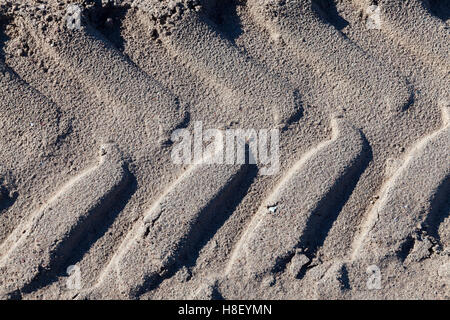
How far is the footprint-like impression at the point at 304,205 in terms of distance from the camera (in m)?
1.17

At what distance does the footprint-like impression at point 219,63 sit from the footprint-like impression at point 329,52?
0.35 ft

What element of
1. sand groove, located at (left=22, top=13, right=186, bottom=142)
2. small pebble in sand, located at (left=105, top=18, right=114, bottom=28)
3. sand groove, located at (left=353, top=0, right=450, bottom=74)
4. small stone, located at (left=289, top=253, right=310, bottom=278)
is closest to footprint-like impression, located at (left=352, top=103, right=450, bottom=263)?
small stone, located at (left=289, top=253, right=310, bottom=278)

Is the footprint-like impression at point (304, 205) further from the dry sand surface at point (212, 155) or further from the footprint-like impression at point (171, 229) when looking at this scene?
the footprint-like impression at point (171, 229)

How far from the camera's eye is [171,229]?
3.86ft

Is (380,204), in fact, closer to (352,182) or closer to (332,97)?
(352,182)

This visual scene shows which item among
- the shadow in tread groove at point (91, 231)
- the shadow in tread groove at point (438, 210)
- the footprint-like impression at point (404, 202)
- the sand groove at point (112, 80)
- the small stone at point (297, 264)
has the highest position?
the sand groove at point (112, 80)

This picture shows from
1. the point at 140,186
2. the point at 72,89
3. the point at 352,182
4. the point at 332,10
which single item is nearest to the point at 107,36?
the point at 72,89

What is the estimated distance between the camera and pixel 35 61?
50.1 inches

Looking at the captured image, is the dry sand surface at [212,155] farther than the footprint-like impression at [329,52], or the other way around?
the footprint-like impression at [329,52]

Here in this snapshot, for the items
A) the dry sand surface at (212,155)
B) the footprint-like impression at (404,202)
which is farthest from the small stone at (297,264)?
the footprint-like impression at (404,202)

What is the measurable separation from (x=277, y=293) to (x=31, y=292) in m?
Answer: 0.59

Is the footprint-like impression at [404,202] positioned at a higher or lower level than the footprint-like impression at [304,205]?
lower

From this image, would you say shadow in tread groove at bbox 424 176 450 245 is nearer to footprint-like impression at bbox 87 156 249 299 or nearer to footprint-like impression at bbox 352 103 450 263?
footprint-like impression at bbox 352 103 450 263

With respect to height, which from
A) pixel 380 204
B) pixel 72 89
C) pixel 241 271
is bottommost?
pixel 380 204
